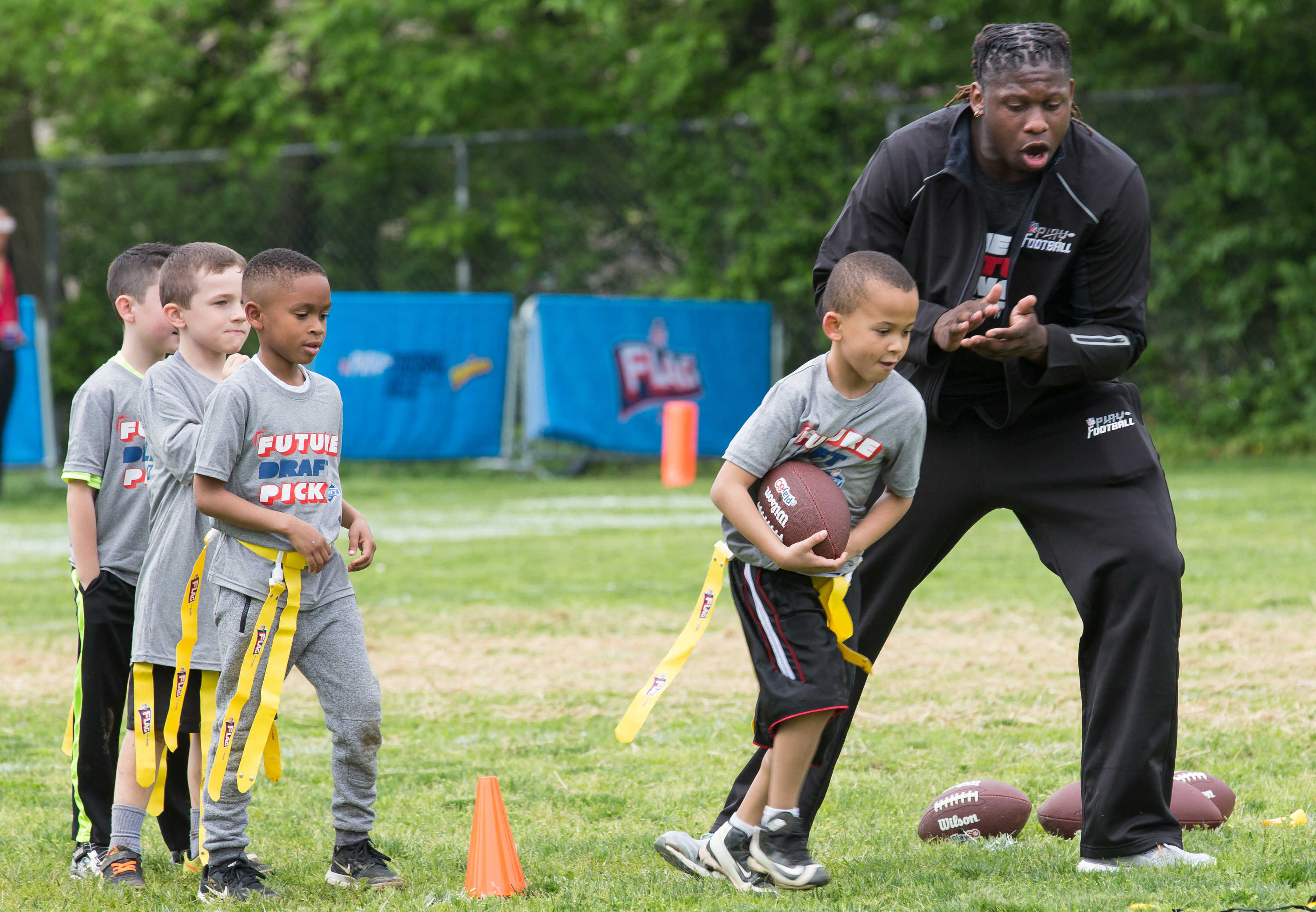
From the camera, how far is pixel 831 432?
387 cm

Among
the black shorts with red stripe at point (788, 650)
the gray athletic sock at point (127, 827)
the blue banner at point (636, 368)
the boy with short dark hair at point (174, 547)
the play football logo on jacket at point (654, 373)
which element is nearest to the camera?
the black shorts with red stripe at point (788, 650)

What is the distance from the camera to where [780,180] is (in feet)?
57.9

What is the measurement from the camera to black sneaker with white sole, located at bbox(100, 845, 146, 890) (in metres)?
4.09

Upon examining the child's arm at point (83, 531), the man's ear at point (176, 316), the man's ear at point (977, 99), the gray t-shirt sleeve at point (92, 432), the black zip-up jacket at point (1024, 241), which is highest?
the man's ear at point (977, 99)

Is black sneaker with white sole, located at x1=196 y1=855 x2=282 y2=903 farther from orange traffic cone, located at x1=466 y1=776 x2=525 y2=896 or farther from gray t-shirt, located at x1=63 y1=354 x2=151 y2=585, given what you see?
gray t-shirt, located at x1=63 y1=354 x2=151 y2=585

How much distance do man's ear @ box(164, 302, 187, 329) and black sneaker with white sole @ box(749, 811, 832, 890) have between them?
6.53 feet

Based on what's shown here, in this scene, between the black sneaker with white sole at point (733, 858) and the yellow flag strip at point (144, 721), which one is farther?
the yellow flag strip at point (144, 721)

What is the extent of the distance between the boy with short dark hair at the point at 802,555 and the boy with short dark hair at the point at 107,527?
1.63 meters

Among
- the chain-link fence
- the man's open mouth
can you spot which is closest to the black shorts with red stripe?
the man's open mouth

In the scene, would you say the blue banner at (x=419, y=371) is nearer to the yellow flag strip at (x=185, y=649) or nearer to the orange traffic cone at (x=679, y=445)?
the orange traffic cone at (x=679, y=445)

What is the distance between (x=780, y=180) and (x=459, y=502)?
5667 mm

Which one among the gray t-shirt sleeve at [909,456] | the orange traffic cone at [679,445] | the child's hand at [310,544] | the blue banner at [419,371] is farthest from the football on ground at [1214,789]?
the blue banner at [419,371]

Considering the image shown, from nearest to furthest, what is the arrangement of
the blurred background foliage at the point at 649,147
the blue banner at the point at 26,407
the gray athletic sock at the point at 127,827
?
the gray athletic sock at the point at 127,827 < the blue banner at the point at 26,407 < the blurred background foliage at the point at 649,147

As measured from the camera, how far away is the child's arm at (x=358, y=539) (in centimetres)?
396
